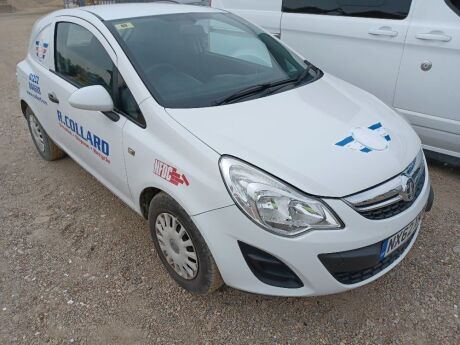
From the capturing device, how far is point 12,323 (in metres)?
2.14

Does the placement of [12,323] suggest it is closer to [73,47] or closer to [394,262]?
[73,47]

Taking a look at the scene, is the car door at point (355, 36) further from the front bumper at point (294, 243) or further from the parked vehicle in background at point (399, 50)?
the front bumper at point (294, 243)

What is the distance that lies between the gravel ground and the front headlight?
671 mm

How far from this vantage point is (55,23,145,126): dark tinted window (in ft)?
7.46

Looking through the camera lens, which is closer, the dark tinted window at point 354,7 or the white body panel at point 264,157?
the white body panel at point 264,157

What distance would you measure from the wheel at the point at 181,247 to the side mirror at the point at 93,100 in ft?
1.98

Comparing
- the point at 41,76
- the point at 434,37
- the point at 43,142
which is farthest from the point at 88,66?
the point at 434,37

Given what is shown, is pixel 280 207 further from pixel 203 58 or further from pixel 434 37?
pixel 434 37

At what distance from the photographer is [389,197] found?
184cm

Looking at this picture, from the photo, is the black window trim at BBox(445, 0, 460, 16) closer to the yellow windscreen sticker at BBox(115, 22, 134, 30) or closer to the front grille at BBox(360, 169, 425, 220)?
the front grille at BBox(360, 169, 425, 220)

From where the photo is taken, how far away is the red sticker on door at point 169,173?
191cm

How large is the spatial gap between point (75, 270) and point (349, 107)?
77.5 inches

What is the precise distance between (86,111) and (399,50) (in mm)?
2516

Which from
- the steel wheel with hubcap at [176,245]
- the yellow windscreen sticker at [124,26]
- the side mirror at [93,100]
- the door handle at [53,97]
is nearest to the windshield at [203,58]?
the yellow windscreen sticker at [124,26]
